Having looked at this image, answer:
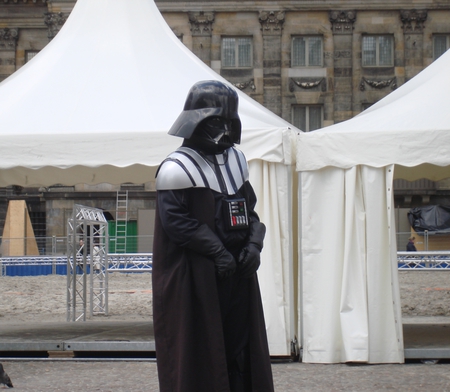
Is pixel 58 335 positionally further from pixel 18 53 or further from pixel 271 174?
pixel 18 53

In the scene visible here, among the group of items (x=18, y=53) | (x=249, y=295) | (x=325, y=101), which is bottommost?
(x=249, y=295)

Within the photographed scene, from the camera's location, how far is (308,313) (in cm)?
766

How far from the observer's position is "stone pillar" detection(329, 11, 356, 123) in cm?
3459

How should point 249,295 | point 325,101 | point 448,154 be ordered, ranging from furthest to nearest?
point 325,101, point 448,154, point 249,295

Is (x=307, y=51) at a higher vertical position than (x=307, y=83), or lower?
higher

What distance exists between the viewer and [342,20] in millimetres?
34562

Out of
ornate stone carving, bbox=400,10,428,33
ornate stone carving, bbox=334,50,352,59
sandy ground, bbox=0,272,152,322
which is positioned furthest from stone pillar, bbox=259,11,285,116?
sandy ground, bbox=0,272,152,322

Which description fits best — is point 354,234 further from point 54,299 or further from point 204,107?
point 54,299

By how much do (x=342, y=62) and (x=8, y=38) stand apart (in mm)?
14152

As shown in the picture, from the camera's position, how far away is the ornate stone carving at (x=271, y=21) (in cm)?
3456

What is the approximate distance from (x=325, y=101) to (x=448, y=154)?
27.4 meters

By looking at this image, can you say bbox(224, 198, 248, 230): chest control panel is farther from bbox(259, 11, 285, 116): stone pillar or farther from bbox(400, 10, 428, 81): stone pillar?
bbox(400, 10, 428, 81): stone pillar

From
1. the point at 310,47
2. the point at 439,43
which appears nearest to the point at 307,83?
the point at 310,47

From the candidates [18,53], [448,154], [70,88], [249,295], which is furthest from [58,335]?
[18,53]
